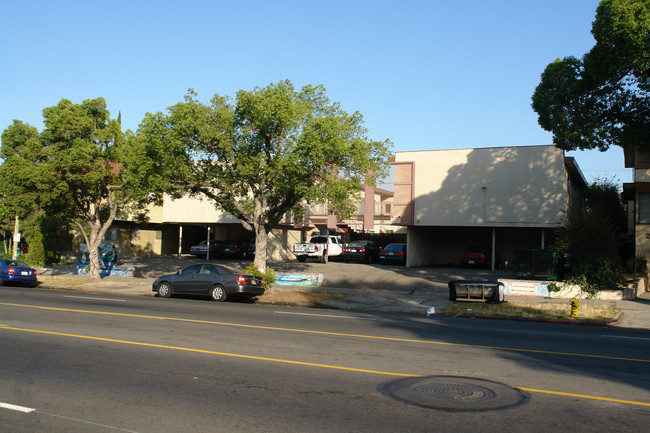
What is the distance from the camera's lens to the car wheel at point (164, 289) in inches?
861

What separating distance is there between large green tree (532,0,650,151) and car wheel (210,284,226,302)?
49.6 ft

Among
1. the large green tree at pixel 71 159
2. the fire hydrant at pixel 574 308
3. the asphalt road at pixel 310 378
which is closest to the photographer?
the asphalt road at pixel 310 378

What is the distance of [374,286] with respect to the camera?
2786 centimetres

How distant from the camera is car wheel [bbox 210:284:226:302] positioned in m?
20.7

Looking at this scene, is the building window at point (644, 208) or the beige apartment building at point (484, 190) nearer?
the building window at point (644, 208)

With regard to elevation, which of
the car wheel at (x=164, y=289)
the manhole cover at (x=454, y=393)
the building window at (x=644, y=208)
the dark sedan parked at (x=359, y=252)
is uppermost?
the building window at (x=644, y=208)

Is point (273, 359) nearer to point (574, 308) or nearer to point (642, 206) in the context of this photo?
point (574, 308)

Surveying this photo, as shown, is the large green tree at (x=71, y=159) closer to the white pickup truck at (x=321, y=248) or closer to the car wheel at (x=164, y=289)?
the car wheel at (x=164, y=289)

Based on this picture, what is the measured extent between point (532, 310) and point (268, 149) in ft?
39.6

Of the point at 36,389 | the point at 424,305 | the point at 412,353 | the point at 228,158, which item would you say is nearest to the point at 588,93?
the point at 424,305

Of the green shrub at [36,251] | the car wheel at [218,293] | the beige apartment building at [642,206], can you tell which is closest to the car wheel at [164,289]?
the car wheel at [218,293]

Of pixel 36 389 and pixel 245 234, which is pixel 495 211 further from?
pixel 36 389

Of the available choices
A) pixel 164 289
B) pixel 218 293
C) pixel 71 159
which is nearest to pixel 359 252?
pixel 164 289

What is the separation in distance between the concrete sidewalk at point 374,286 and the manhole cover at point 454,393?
10.7 meters
